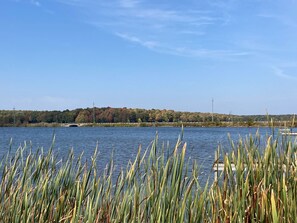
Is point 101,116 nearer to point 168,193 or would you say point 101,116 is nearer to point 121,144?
point 121,144

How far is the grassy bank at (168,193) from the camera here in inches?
109

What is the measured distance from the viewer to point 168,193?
A: 2793mm

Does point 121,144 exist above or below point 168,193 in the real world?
below

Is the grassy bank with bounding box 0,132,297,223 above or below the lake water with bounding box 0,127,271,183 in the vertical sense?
above

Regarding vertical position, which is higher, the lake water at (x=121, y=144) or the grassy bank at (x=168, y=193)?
the grassy bank at (x=168, y=193)

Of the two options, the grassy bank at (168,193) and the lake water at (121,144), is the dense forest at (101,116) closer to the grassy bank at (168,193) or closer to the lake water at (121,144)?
the lake water at (121,144)

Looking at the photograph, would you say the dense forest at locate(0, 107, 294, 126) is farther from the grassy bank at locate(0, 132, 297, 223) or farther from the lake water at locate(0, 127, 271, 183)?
the grassy bank at locate(0, 132, 297, 223)

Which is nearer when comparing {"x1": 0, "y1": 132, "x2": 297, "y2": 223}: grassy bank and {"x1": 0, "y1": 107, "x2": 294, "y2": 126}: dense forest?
{"x1": 0, "y1": 132, "x2": 297, "y2": 223}: grassy bank

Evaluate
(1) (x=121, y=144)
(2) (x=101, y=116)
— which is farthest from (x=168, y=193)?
(2) (x=101, y=116)

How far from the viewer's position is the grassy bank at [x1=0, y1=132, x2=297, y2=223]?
9.11 ft

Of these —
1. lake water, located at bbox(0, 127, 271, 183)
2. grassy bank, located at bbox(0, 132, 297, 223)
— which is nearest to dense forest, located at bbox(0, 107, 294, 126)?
lake water, located at bbox(0, 127, 271, 183)

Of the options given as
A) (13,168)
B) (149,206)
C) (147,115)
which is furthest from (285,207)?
(147,115)

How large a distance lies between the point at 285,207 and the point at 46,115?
91.3m

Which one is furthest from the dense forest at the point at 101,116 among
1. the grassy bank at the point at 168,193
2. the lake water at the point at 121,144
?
the grassy bank at the point at 168,193
